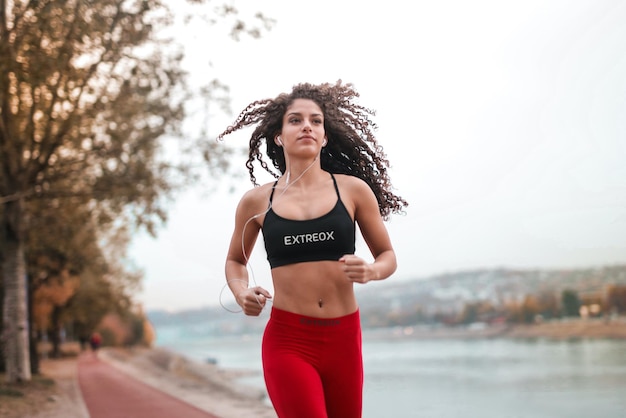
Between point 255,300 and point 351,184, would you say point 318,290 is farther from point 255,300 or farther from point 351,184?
point 351,184

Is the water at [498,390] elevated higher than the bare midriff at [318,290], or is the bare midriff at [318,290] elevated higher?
the bare midriff at [318,290]

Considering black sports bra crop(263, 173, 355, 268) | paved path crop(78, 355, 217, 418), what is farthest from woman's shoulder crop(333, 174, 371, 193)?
paved path crop(78, 355, 217, 418)

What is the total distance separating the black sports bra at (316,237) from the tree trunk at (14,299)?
12.7m

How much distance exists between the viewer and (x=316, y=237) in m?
2.98

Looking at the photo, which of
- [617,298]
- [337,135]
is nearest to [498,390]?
[337,135]

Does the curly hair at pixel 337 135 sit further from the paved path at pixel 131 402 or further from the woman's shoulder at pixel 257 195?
the paved path at pixel 131 402

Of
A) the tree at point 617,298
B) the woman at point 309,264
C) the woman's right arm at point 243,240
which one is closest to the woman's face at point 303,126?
the woman at point 309,264

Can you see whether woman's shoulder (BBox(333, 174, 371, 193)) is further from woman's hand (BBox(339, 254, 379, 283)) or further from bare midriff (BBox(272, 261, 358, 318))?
woman's hand (BBox(339, 254, 379, 283))

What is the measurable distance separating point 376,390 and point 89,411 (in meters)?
16.9

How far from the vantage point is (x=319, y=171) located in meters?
3.30

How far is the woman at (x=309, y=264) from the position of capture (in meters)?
2.89

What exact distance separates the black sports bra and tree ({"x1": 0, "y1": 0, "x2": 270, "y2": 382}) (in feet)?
31.5

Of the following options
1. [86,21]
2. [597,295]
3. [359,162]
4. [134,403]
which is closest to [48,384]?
[134,403]

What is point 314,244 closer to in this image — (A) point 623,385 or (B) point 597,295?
(A) point 623,385
